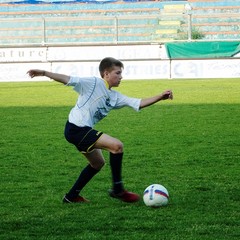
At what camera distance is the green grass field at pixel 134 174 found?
268 inches

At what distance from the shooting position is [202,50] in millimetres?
33062

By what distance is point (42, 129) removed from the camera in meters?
16.4

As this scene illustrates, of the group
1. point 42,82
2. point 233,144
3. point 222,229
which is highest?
point 222,229

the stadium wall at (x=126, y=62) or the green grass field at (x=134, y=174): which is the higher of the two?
the green grass field at (x=134, y=174)

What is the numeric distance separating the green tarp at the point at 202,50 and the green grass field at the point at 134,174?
11.4 metres

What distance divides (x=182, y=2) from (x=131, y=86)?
51.7 ft

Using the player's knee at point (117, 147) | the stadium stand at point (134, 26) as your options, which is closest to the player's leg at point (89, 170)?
the player's knee at point (117, 147)

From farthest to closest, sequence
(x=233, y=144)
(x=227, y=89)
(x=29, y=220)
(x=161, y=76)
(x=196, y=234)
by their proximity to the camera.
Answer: (x=161, y=76) < (x=227, y=89) < (x=233, y=144) < (x=29, y=220) < (x=196, y=234)

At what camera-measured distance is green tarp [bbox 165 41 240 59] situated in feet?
108

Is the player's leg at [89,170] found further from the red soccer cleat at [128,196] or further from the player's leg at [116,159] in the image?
the red soccer cleat at [128,196]

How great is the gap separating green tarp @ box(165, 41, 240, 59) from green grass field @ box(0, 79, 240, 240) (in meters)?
11.4

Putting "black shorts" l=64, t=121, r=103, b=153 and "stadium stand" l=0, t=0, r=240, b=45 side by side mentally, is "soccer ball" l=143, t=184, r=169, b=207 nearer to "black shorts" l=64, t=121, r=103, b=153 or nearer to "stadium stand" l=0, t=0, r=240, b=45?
"black shorts" l=64, t=121, r=103, b=153

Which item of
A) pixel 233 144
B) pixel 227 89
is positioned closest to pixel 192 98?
pixel 227 89

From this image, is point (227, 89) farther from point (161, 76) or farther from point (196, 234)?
point (196, 234)
